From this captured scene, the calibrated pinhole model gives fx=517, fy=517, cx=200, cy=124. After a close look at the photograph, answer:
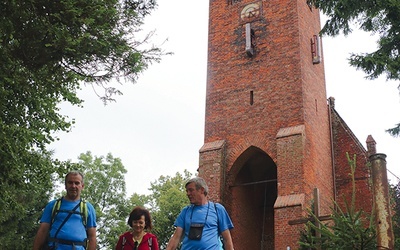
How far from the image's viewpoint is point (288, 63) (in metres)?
17.0

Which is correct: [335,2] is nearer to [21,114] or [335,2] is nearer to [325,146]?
[21,114]

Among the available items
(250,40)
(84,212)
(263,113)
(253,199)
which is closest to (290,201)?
(263,113)

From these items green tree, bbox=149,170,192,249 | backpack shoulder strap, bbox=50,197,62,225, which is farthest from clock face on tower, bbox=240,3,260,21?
backpack shoulder strap, bbox=50,197,62,225

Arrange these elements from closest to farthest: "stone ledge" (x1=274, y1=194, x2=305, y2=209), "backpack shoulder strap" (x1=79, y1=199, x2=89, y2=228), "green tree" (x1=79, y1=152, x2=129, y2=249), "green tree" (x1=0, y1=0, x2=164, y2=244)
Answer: "backpack shoulder strap" (x1=79, y1=199, x2=89, y2=228) < "green tree" (x1=0, y1=0, x2=164, y2=244) < "stone ledge" (x1=274, y1=194, x2=305, y2=209) < "green tree" (x1=79, y1=152, x2=129, y2=249)

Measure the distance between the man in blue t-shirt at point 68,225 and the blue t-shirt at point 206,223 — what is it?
0.86 m

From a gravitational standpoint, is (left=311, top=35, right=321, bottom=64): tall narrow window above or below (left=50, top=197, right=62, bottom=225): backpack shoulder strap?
above

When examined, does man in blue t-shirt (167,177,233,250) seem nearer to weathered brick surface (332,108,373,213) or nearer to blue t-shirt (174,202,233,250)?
blue t-shirt (174,202,233,250)

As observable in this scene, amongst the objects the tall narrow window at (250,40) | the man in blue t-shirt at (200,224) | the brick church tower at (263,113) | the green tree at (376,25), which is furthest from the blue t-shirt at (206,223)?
the tall narrow window at (250,40)

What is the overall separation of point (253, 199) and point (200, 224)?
1406 cm

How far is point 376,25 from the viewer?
32.0 feet

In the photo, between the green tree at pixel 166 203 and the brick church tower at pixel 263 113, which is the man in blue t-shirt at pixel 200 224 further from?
the green tree at pixel 166 203

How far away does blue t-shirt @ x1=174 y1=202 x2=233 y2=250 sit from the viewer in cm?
472

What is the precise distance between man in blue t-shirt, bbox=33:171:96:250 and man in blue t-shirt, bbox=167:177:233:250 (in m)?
0.81

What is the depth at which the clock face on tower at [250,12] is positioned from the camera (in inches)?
719
